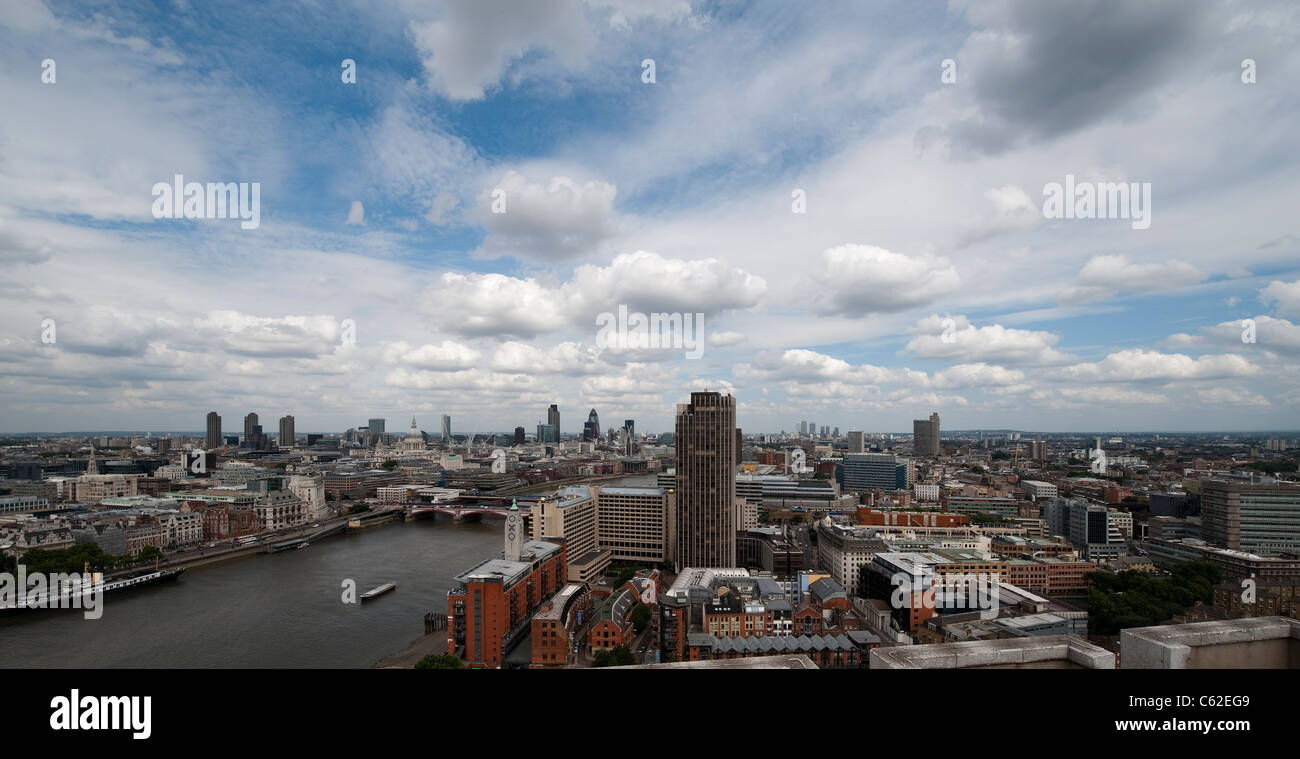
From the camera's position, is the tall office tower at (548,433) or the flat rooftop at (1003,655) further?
the tall office tower at (548,433)

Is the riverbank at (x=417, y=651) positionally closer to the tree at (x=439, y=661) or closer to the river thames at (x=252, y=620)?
the river thames at (x=252, y=620)

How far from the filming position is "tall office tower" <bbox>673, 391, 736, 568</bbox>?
15656 mm

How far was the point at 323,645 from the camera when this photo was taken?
399 inches

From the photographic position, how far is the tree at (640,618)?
11.1 m

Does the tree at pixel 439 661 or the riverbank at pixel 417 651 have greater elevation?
the tree at pixel 439 661

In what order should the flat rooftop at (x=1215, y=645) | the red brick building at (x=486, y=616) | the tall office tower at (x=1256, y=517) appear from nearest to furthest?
1. the flat rooftop at (x=1215, y=645)
2. the red brick building at (x=486, y=616)
3. the tall office tower at (x=1256, y=517)

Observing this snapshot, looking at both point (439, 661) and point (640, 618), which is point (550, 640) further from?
point (640, 618)

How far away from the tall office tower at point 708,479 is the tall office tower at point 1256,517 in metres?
14.6

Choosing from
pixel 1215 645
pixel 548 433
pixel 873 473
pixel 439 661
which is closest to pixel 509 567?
pixel 439 661

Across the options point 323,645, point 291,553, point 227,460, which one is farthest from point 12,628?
point 227,460

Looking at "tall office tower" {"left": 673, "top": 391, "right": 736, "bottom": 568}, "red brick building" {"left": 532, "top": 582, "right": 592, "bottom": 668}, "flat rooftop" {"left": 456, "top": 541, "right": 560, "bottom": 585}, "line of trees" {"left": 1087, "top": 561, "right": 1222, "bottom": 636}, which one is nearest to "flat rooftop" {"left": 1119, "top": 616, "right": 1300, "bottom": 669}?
"red brick building" {"left": 532, "top": 582, "right": 592, "bottom": 668}

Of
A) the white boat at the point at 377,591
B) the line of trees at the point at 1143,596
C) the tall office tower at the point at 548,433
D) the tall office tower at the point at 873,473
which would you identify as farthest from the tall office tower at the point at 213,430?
the line of trees at the point at 1143,596
